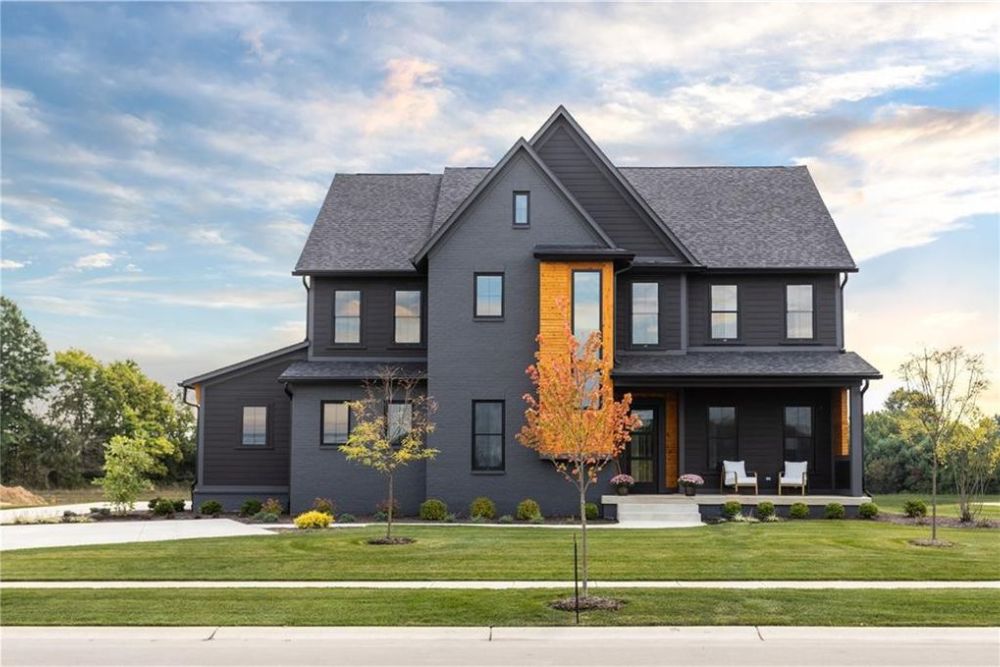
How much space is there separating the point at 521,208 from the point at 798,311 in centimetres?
920

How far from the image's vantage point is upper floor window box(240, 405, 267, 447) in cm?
3206

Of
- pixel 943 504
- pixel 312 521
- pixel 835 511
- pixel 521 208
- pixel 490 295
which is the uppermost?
pixel 521 208

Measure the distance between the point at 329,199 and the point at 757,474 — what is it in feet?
54.1

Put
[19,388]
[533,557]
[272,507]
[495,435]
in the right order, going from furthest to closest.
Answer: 1. [19,388]
2. [272,507]
3. [495,435]
4. [533,557]

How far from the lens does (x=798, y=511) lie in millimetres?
27484

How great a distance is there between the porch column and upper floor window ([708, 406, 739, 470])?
3540mm

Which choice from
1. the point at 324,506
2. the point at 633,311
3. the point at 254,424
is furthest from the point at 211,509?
the point at 633,311

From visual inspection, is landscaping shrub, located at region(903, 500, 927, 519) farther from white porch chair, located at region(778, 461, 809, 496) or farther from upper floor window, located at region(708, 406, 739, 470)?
upper floor window, located at region(708, 406, 739, 470)

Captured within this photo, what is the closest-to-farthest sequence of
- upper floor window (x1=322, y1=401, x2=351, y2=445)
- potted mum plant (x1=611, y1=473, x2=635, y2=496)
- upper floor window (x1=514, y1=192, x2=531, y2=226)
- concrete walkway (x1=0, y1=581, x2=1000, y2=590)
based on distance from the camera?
concrete walkway (x1=0, y1=581, x2=1000, y2=590) → potted mum plant (x1=611, y1=473, x2=635, y2=496) → upper floor window (x1=514, y1=192, x2=531, y2=226) → upper floor window (x1=322, y1=401, x2=351, y2=445)

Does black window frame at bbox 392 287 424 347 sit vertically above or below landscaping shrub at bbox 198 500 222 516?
above

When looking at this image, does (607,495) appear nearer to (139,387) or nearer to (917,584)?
(917,584)

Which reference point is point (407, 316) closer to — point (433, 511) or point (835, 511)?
point (433, 511)

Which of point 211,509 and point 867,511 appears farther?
point 211,509

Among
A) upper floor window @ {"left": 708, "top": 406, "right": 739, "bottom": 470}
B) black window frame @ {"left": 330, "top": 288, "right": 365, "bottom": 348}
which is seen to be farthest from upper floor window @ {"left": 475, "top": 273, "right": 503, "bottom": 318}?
upper floor window @ {"left": 708, "top": 406, "right": 739, "bottom": 470}
